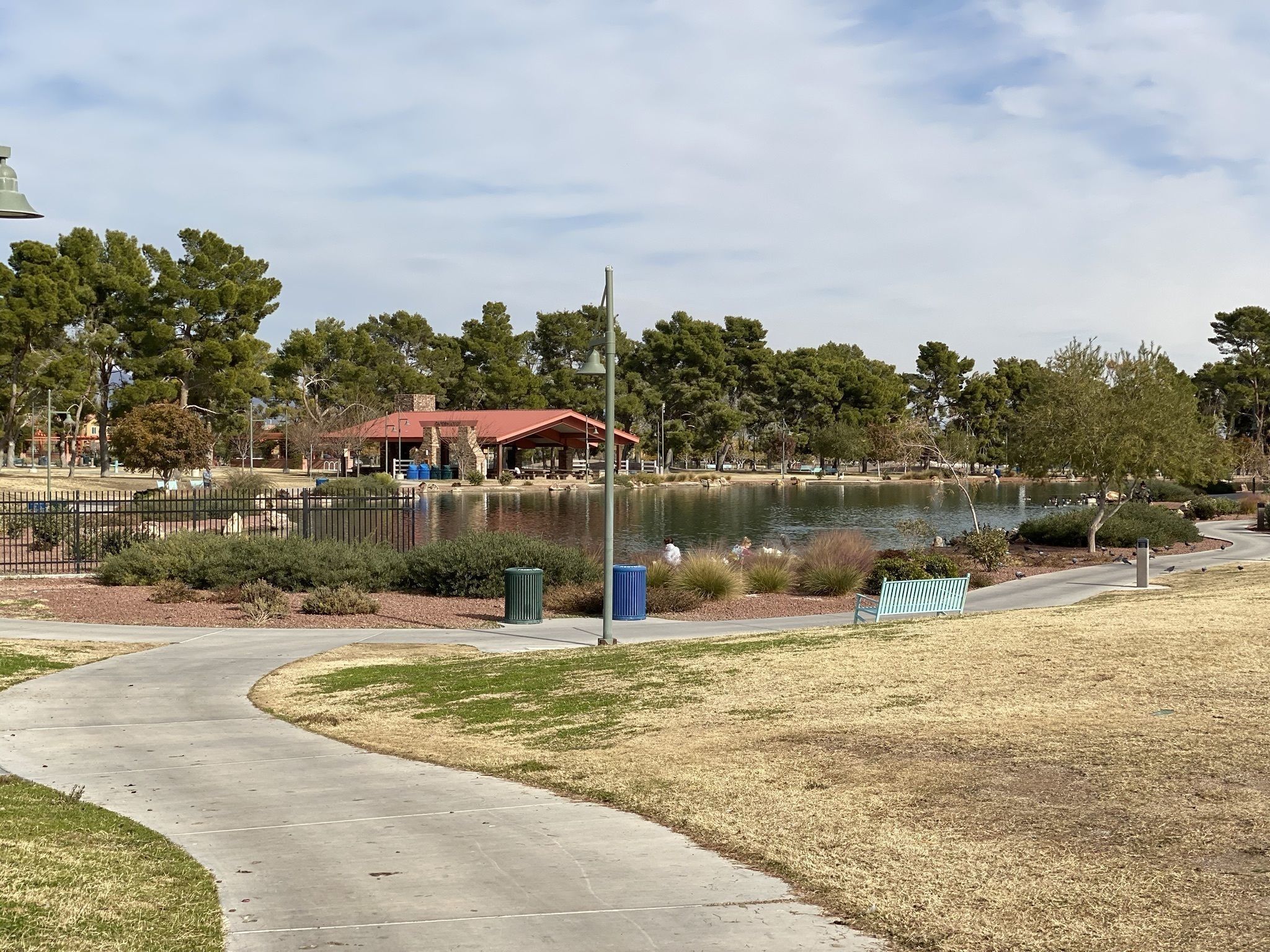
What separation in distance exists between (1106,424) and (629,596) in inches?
749

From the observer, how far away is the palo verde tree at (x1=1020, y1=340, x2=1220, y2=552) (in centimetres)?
3309

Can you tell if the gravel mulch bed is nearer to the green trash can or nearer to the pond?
the green trash can

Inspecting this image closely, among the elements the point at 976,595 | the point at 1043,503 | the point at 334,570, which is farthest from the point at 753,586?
the point at 1043,503

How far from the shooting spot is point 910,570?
76.8 ft

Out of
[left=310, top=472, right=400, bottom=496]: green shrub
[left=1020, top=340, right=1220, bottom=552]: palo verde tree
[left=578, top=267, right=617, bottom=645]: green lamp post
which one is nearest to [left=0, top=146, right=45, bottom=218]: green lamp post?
[left=578, top=267, right=617, bottom=645]: green lamp post

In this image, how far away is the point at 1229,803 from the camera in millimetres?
7035

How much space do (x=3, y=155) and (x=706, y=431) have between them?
10009 centimetres

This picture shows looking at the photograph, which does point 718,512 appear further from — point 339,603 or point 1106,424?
point 339,603

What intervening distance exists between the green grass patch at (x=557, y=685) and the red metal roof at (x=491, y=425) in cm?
7198

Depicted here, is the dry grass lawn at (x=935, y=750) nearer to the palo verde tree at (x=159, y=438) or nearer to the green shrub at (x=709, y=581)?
the green shrub at (x=709, y=581)

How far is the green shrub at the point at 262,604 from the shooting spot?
19.6 m

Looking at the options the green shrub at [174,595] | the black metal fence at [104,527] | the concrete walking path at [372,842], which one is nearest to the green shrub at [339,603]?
the green shrub at [174,595]

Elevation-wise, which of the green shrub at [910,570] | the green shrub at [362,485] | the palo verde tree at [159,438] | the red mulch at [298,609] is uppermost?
the palo verde tree at [159,438]

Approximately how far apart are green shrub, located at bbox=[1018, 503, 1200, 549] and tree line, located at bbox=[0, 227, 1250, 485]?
207cm
